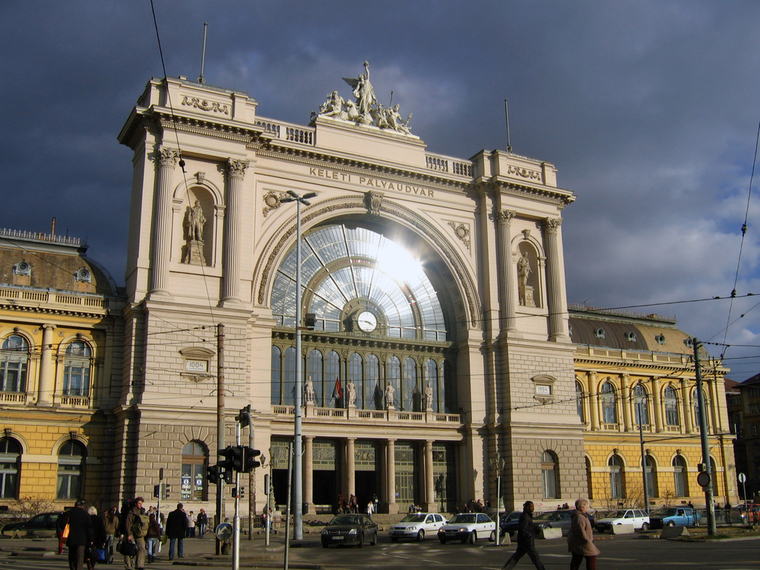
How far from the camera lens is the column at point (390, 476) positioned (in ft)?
160

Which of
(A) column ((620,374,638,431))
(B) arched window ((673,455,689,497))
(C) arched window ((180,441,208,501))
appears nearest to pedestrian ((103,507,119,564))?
(C) arched window ((180,441,208,501))

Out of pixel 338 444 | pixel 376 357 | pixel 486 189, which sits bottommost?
pixel 338 444

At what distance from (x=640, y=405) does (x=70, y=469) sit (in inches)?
1785

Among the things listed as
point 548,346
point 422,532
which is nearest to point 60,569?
point 422,532

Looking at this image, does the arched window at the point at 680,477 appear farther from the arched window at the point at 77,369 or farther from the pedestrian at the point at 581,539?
the pedestrian at the point at 581,539

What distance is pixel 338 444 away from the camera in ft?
159

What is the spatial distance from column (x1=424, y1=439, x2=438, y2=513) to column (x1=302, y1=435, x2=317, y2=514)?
731cm

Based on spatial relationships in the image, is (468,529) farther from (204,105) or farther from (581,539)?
(204,105)

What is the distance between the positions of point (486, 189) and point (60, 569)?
1577 inches

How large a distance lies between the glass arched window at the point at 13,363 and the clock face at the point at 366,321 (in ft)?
64.1

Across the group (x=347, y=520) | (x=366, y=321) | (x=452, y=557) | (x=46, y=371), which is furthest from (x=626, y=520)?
(x=46, y=371)

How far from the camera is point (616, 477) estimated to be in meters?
63.6

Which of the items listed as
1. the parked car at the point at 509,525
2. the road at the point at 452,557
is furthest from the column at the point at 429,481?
the road at the point at 452,557

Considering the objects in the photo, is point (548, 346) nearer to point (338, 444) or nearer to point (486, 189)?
point (486, 189)
